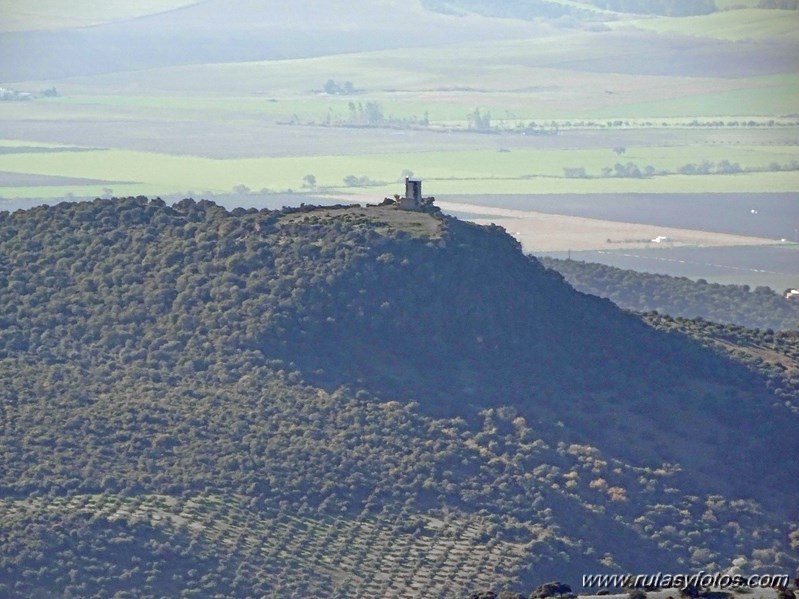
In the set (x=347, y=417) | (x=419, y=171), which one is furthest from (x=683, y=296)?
(x=419, y=171)

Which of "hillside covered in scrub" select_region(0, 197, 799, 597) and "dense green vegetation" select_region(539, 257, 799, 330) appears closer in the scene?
"hillside covered in scrub" select_region(0, 197, 799, 597)

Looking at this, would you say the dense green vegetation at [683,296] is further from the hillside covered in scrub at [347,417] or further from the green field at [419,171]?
the green field at [419,171]

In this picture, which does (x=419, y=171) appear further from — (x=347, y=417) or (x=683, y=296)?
(x=347, y=417)

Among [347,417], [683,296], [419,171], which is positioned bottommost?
[683,296]

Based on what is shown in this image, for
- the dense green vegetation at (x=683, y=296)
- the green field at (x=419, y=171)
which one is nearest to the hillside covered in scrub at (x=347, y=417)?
the dense green vegetation at (x=683, y=296)

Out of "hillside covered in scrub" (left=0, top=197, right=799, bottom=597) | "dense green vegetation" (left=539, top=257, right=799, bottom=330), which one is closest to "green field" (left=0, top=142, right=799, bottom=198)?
"dense green vegetation" (left=539, top=257, right=799, bottom=330)

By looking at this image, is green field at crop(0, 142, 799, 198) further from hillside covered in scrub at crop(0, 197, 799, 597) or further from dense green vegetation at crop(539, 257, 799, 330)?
hillside covered in scrub at crop(0, 197, 799, 597)
